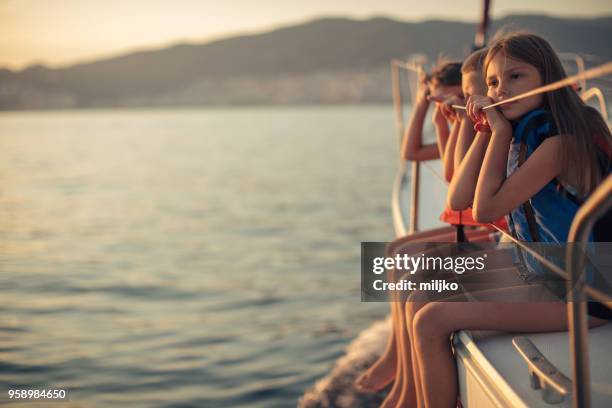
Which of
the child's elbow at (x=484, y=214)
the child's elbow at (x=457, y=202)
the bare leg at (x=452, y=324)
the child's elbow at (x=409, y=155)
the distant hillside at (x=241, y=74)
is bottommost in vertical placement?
the bare leg at (x=452, y=324)

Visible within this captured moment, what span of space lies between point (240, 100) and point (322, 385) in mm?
96517

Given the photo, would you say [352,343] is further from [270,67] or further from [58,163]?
[270,67]

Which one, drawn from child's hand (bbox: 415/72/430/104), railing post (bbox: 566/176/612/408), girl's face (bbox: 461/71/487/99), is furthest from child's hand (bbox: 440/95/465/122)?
railing post (bbox: 566/176/612/408)

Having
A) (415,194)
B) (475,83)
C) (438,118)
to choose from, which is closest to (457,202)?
(475,83)

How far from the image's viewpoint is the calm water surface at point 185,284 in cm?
540

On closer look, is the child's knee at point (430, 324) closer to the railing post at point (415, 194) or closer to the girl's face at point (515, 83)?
the girl's face at point (515, 83)

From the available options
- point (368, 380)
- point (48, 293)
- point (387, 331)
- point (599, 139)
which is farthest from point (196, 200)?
point (599, 139)

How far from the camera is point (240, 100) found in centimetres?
9962

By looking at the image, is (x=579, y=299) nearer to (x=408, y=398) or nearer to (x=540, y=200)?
(x=540, y=200)

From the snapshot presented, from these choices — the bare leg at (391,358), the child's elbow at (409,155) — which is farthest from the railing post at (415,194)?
the bare leg at (391,358)

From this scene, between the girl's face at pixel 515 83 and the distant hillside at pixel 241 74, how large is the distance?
7710cm

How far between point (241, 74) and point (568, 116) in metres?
Answer: 104

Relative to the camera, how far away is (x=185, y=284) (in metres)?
8.40

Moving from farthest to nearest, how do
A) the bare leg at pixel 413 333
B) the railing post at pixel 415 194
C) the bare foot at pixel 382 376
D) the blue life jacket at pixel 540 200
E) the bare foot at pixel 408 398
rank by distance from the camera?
the railing post at pixel 415 194 < the bare foot at pixel 382 376 < the bare foot at pixel 408 398 < the bare leg at pixel 413 333 < the blue life jacket at pixel 540 200
